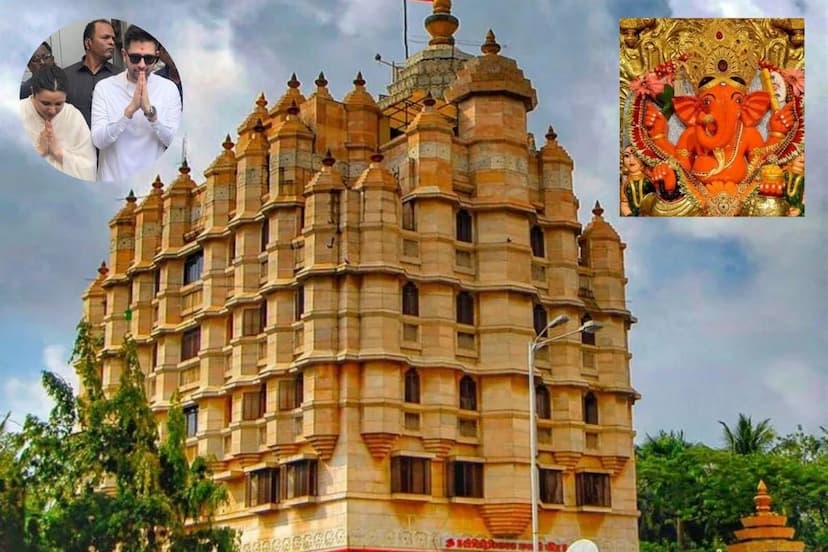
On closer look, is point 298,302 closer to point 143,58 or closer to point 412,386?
point 412,386

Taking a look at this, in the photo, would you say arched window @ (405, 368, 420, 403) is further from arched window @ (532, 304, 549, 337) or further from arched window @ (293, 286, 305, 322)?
arched window @ (532, 304, 549, 337)

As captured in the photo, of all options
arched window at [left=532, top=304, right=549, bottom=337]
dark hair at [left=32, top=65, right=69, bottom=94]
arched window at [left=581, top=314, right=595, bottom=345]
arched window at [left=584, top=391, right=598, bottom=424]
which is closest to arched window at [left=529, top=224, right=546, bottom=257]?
arched window at [left=532, top=304, right=549, bottom=337]

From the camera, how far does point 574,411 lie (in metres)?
47.6

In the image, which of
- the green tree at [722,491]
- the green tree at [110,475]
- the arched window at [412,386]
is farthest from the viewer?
the green tree at [722,491]

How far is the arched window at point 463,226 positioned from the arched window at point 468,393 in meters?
4.88

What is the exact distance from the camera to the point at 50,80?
51.1 m

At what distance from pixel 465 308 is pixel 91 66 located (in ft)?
55.8

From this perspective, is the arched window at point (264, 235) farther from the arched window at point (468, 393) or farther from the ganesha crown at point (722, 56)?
the ganesha crown at point (722, 56)

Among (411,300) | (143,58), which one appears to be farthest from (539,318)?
(143,58)

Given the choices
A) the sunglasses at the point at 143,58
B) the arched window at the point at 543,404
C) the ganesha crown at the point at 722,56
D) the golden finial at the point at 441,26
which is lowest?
the arched window at the point at 543,404

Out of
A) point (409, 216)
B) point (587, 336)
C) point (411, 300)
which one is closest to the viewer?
point (411, 300)

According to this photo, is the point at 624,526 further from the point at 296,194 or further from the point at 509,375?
the point at 296,194

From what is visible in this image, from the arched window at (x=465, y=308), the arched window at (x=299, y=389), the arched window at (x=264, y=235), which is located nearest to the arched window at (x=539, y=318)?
the arched window at (x=465, y=308)

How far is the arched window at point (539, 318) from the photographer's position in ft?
157
